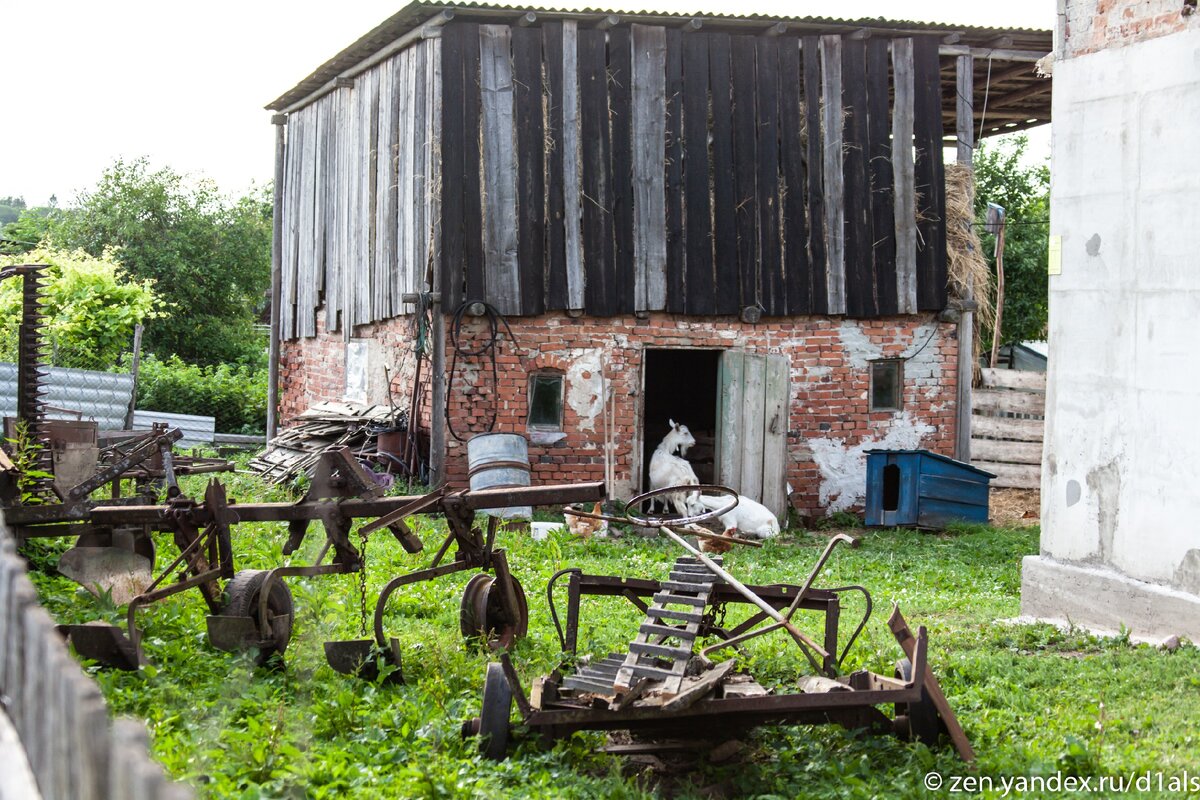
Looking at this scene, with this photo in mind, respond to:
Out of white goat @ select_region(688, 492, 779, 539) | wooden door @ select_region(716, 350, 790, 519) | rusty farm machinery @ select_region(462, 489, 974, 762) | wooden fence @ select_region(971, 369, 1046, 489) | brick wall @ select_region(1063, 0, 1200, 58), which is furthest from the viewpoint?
wooden fence @ select_region(971, 369, 1046, 489)

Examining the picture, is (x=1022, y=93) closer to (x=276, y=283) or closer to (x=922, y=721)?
(x=276, y=283)

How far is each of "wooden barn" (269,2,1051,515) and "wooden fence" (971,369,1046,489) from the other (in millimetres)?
2869

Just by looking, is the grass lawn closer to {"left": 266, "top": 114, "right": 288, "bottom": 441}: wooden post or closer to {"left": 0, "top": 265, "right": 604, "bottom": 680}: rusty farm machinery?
{"left": 0, "top": 265, "right": 604, "bottom": 680}: rusty farm machinery

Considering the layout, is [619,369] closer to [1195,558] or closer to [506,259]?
[506,259]

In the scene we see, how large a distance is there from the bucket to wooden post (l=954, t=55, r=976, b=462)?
5746 millimetres

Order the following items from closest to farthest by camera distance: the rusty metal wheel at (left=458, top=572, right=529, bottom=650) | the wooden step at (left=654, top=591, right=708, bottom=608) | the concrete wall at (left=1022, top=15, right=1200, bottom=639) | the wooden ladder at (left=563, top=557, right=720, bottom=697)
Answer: the wooden ladder at (left=563, top=557, right=720, bottom=697) < the wooden step at (left=654, top=591, right=708, bottom=608) < the rusty metal wheel at (left=458, top=572, right=529, bottom=650) < the concrete wall at (left=1022, top=15, right=1200, bottom=639)

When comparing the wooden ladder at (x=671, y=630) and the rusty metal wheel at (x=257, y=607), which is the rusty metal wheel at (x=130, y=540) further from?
the wooden ladder at (x=671, y=630)

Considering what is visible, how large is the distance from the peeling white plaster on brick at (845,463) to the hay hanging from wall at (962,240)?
1.79 metres

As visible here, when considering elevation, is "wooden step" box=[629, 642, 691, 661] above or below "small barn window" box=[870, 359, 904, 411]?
below

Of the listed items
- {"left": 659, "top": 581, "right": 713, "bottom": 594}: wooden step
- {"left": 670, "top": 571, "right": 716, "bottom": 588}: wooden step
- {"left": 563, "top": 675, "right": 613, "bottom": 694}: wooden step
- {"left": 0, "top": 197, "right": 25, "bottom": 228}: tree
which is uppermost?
{"left": 0, "top": 197, "right": 25, "bottom": 228}: tree

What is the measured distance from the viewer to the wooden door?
48.0 feet

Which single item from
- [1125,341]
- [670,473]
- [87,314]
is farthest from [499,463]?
[87,314]

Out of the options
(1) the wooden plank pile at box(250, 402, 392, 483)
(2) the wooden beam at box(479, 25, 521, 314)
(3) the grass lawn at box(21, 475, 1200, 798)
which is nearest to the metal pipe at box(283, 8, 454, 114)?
(2) the wooden beam at box(479, 25, 521, 314)

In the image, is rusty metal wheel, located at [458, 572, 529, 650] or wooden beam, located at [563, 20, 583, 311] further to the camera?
wooden beam, located at [563, 20, 583, 311]
